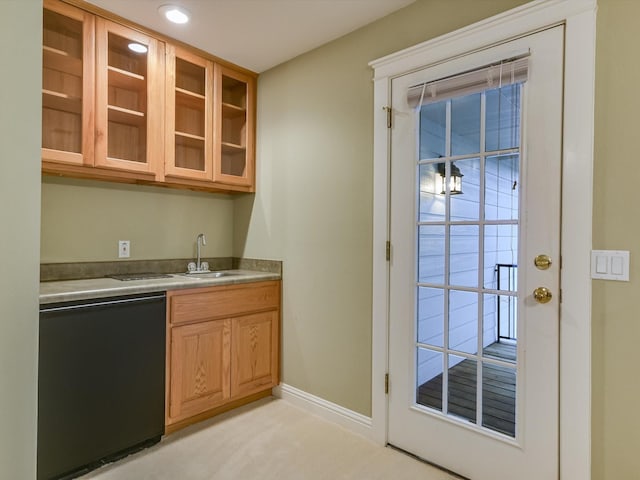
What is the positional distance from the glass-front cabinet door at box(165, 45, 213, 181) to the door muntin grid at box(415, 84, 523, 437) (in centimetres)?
151

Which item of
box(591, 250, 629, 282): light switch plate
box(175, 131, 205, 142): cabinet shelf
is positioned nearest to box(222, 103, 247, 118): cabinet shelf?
box(175, 131, 205, 142): cabinet shelf

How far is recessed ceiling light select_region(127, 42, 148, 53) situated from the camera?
7.77ft

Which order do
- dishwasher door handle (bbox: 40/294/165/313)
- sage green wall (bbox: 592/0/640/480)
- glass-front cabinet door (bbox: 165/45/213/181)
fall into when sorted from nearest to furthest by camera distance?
sage green wall (bbox: 592/0/640/480), dishwasher door handle (bbox: 40/294/165/313), glass-front cabinet door (bbox: 165/45/213/181)

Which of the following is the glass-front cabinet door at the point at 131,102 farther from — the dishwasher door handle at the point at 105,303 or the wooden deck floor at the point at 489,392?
the wooden deck floor at the point at 489,392

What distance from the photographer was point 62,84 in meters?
2.13

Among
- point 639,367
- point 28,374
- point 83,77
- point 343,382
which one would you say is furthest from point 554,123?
point 83,77

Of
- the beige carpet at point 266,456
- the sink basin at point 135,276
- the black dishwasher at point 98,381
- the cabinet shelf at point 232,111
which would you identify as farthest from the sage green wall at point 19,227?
the cabinet shelf at point 232,111

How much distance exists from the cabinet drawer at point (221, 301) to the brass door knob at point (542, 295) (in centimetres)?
173

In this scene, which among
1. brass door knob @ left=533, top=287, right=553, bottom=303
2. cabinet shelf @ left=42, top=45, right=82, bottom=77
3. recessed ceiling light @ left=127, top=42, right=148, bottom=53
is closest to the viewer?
brass door knob @ left=533, top=287, right=553, bottom=303

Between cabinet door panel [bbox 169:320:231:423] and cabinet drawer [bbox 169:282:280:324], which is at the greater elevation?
cabinet drawer [bbox 169:282:280:324]

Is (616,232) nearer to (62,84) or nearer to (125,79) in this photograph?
(125,79)

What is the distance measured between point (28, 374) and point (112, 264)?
1.89m

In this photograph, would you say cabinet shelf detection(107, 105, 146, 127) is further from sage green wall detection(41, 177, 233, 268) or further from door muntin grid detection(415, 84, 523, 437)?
door muntin grid detection(415, 84, 523, 437)

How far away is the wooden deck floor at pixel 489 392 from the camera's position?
5.88ft
